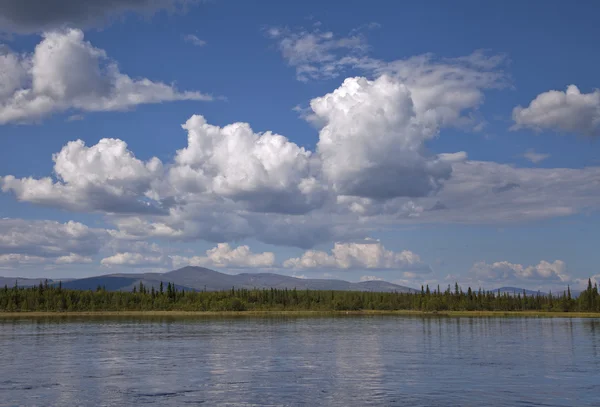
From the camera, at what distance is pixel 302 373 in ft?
235

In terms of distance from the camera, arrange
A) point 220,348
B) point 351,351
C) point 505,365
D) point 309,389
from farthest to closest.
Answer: point 220,348 → point 351,351 → point 505,365 → point 309,389

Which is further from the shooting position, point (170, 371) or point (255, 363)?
point (255, 363)

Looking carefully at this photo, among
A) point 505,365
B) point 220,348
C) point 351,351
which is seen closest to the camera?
point 505,365

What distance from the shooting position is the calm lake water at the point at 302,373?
180ft

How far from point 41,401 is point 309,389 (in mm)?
23513

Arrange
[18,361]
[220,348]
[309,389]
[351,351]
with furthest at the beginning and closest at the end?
1. [220,348]
2. [351,351]
3. [18,361]
4. [309,389]

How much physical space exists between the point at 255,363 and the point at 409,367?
19492 millimetres

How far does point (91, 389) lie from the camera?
199 feet

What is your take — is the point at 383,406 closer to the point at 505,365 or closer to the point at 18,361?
the point at 505,365

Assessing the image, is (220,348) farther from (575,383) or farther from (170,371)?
(575,383)

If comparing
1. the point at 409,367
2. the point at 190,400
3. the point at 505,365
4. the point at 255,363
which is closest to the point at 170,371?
the point at 255,363

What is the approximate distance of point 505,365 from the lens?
79.0 m

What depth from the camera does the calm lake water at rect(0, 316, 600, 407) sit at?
55000 mm

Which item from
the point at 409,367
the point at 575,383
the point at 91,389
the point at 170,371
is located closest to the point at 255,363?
the point at 170,371
